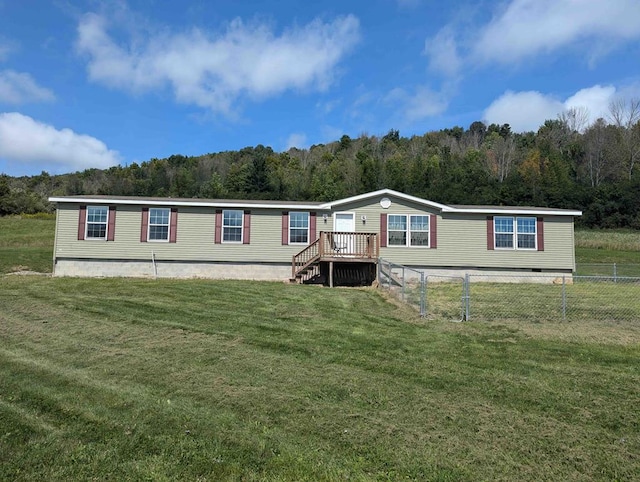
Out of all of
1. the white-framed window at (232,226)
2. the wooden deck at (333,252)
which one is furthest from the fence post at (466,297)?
the white-framed window at (232,226)

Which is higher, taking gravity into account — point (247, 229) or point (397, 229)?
point (397, 229)

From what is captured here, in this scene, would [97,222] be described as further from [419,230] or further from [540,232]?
[540,232]

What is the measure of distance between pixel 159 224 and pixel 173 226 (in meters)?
0.54

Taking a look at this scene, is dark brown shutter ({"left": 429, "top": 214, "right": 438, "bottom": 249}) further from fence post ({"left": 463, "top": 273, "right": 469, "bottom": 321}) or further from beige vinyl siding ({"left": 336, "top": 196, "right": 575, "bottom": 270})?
fence post ({"left": 463, "top": 273, "right": 469, "bottom": 321})

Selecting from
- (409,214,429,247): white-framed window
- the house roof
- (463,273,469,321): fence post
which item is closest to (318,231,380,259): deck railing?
the house roof

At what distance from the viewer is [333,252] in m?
15.9

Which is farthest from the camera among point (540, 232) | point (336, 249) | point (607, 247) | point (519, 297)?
point (607, 247)

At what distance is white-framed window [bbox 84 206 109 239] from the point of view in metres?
16.3

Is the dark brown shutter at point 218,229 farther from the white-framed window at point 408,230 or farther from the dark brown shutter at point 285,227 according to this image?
the white-framed window at point 408,230

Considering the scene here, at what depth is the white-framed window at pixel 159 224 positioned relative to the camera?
54.1ft

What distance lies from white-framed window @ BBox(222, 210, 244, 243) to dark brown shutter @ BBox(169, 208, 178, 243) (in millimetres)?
1743

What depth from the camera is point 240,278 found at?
16500 millimetres

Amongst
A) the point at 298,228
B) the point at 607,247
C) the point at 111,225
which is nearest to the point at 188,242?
the point at 111,225

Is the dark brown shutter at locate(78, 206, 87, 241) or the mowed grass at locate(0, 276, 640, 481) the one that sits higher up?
the dark brown shutter at locate(78, 206, 87, 241)
